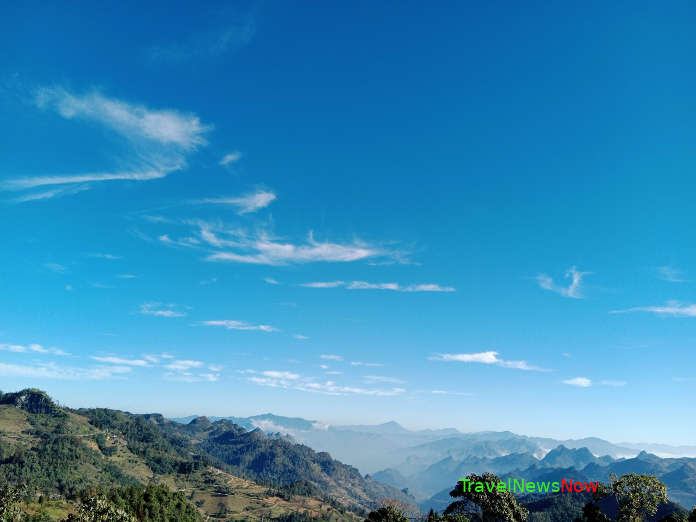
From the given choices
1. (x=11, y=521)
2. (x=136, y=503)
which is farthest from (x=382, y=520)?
(x=136, y=503)

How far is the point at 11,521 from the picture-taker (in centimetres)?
8012

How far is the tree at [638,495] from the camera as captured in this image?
193 ft

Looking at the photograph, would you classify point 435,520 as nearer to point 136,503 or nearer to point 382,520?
point 382,520

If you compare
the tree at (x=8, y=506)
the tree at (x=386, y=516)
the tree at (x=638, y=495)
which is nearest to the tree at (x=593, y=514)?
the tree at (x=638, y=495)

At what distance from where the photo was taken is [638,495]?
194 ft

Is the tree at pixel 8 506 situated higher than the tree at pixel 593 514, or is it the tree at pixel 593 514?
the tree at pixel 593 514

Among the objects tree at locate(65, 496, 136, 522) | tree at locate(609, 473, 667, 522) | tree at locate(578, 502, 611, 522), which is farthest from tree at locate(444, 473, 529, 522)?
tree at locate(65, 496, 136, 522)

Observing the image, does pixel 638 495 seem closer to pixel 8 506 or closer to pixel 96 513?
pixel 96 513

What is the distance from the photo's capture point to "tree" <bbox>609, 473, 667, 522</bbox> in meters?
58.9

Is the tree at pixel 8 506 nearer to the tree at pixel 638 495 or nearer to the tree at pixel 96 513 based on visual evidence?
the tree at pixel 96 513

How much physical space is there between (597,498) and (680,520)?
856 inches

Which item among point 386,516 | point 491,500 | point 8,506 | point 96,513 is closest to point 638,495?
point 491,500

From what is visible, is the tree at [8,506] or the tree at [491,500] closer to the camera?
the tree at [491,500]

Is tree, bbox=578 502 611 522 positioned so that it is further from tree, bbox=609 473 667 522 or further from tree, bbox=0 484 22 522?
tree, bbox=0 484 22 522
